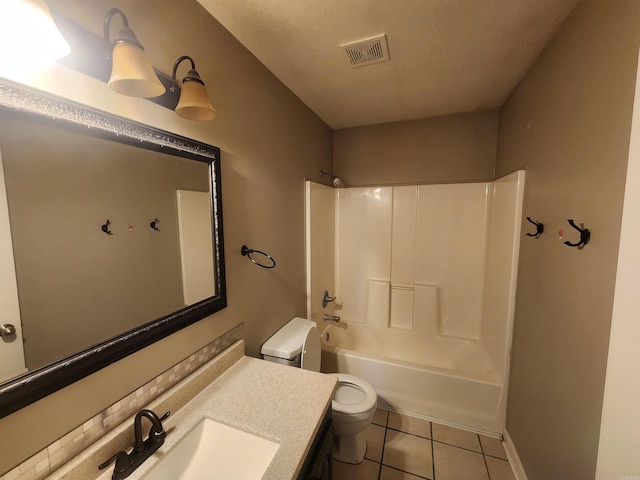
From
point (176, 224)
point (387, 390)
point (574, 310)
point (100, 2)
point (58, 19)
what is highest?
point (100, 2)

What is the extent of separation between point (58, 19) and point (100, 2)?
0.16 meters

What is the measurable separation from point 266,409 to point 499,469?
68.1 inches

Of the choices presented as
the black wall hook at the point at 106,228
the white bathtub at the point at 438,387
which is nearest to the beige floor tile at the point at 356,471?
the white bathtub at the point at 438,387

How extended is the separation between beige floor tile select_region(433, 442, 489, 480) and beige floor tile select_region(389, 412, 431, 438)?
0.42 feet

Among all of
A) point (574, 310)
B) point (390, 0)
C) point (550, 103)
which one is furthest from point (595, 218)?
point (390, 0)

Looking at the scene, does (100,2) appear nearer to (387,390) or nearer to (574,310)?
(574,310)

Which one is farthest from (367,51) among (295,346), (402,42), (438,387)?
(438,387)

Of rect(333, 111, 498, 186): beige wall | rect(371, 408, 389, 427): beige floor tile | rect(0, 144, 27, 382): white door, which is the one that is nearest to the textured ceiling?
rect(333, 111, 498, 186): beige wall

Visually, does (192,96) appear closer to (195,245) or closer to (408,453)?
(195,245)

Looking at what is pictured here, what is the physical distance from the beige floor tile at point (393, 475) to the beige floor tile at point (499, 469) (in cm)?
48

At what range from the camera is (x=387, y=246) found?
267 cm

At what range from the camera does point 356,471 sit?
1.66m

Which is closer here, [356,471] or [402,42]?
[402,42]

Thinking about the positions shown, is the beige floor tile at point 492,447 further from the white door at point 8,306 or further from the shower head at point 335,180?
the white door at point 8,306
